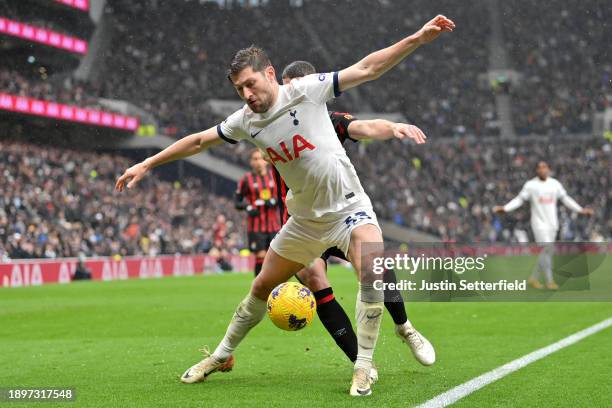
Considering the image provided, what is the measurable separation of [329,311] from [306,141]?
1439 millimetres

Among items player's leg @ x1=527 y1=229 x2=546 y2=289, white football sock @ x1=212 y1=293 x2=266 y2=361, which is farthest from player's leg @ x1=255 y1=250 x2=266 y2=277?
white football sock @ x1=212 y1=293 x2=266 y2=361

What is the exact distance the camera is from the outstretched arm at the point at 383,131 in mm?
5398

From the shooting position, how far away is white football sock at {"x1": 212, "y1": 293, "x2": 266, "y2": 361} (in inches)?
263

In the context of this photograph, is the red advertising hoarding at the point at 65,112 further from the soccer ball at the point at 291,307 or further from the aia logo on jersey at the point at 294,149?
the aia logo on jersey at the point at 294,149

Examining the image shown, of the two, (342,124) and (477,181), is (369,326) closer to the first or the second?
(342,124)

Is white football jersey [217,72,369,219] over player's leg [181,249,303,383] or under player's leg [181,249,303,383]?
over

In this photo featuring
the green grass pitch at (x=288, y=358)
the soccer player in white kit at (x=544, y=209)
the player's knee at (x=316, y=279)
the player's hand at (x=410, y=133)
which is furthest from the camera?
the soccer player in white kit at (x=544, y=209)

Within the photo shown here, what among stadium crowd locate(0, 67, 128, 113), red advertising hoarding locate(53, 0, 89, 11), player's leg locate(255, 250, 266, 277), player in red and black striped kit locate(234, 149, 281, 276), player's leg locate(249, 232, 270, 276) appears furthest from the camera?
red advertising hoarding locate(53, 0, 89, 11)

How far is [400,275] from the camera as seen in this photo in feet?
28.3

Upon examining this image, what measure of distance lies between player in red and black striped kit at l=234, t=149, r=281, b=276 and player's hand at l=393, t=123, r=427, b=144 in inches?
341

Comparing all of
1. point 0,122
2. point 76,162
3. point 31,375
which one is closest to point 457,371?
point 31,375

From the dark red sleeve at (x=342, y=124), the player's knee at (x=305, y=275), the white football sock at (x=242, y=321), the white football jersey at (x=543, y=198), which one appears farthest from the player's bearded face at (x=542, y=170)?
the white football sock at (x=242, y=321)

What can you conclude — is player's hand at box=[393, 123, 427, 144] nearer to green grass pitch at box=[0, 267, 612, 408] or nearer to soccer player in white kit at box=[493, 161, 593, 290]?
green grass pitch at box=[0, 267, 612, 408]

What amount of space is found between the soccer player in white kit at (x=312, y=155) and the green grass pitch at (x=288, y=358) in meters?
0.70
